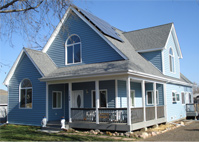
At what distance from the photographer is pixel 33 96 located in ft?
54.7

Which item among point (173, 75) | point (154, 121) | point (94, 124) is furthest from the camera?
point (173, 75)

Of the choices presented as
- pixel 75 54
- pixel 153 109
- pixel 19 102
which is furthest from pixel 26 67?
pixel 153 109

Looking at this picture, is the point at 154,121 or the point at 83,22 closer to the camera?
the point at 154,121

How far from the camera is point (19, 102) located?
1747 centimetres

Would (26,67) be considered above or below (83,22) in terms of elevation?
below

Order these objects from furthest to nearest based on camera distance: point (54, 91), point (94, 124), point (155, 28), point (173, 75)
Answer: point (155, 28) → point (173, 75) → point (54, 91) → point (94, 124)

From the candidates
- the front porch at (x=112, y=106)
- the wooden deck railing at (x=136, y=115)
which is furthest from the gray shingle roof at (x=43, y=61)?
the wooden deck railing at (x=136, y=115)

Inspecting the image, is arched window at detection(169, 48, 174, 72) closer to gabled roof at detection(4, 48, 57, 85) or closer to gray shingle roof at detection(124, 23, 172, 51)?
gray shingle roof at detection(124, 23, 172, 51)

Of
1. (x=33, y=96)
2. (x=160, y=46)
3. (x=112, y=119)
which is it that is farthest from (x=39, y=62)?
(x=160, y=46)

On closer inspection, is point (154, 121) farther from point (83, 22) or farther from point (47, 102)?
point (83, 22)

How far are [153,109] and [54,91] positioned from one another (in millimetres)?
7023

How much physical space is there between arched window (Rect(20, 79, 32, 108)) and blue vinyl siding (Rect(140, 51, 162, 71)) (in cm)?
945

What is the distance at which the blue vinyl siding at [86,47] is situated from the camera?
50.2 ft

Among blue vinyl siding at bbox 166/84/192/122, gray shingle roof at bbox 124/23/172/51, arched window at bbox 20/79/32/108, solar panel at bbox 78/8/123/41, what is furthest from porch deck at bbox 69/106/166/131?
gray shingle roof at bbox 124/23/172/51
